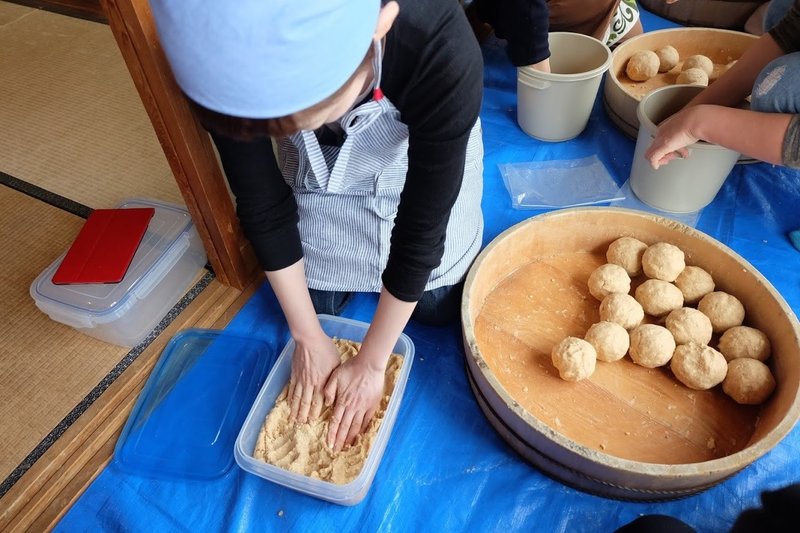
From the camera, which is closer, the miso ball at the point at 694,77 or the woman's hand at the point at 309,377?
the woman's hand at the point at 309,377

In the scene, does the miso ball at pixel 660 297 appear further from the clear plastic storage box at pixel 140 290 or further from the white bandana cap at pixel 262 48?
the clear plastic storage box at pixel 140 290

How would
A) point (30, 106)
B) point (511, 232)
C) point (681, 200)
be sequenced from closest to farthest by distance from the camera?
point (511, 232)
point (681, 200)
point (30, 106)

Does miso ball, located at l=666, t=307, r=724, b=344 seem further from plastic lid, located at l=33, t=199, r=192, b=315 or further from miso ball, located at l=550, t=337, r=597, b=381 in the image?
plastic lid, located at l=33, t=199, r=192, b=315

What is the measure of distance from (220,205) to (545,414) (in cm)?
65

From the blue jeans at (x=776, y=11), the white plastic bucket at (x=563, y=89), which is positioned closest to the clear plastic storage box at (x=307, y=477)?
the white plastic bucket at (x=563, y=89)

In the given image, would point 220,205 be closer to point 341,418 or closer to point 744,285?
point 341,418

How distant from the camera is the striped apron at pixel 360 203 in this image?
789mm

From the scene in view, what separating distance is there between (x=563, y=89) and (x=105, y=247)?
1.00 meters

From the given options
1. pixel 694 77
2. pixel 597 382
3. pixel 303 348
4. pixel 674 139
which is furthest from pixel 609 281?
pixel 694 77

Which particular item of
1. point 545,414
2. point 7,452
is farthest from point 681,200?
point 7,452

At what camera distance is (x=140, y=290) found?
0.95m

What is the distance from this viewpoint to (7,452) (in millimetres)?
868

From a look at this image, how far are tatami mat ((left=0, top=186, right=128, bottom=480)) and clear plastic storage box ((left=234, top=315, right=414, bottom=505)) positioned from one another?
0.32m

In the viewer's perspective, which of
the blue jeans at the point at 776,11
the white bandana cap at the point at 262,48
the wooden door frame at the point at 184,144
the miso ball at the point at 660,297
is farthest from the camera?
the blue jeans at the point at 776,11
